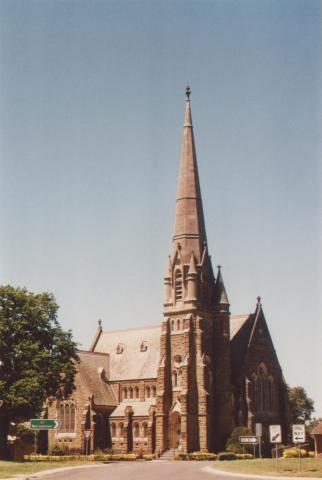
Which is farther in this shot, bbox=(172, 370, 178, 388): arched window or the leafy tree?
bbox=(172, 370, 178, 388): arched window

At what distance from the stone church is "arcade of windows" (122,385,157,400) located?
0.11m

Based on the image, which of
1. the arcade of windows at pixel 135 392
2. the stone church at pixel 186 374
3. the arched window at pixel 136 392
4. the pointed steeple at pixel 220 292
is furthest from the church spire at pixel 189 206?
the arched window at pixel 136 392

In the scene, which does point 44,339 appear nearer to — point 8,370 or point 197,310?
point 8,370

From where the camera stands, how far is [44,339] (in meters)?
53.3

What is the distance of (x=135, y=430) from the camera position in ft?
221

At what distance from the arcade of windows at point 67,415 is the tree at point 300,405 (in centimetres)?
3789

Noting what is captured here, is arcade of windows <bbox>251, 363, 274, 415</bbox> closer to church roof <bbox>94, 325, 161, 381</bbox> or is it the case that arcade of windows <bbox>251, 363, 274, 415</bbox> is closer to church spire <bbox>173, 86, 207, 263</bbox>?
church roof <bbox>94, 325, 161, 381</bbox>

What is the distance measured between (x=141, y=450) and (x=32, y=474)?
3032 cm

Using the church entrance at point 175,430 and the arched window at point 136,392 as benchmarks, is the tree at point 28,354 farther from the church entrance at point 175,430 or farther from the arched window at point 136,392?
the arched window at point 136,392

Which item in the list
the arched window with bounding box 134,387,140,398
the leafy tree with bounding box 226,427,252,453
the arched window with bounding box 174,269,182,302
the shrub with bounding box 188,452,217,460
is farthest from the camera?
the arched window with bounding box 134,387,140,398

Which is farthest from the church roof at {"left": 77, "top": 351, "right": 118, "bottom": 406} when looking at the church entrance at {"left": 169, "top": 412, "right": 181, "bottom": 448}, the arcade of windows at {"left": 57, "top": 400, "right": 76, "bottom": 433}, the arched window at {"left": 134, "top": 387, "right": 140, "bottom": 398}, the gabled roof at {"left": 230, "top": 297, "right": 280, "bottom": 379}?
the gabled roof at {"left": 230, "top": 297, "right": 280, "bottom": 379}

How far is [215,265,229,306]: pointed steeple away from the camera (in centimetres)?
6894

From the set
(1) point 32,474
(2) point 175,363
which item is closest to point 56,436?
(2) point 175,363

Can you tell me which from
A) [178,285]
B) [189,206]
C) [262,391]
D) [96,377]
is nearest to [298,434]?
[178,285]
